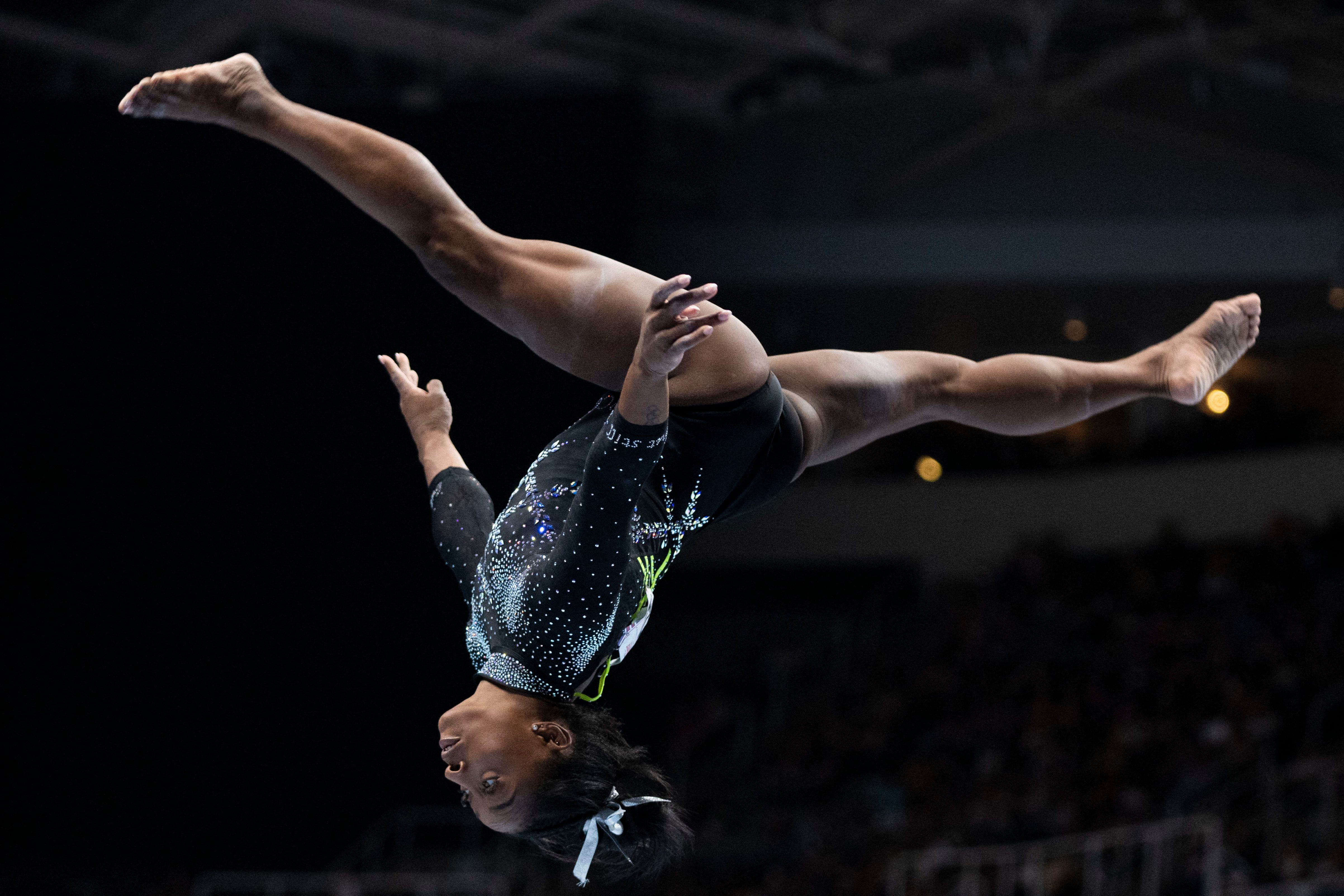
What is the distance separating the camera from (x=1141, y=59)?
12.5 meters

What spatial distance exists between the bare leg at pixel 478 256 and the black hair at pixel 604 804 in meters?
0.68

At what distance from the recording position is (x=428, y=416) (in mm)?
3441

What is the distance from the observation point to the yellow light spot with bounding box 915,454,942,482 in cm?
1645

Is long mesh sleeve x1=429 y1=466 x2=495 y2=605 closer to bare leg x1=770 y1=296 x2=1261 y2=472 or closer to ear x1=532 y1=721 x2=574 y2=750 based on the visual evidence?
ear x1=532 y1=721 x2=574 y2=750

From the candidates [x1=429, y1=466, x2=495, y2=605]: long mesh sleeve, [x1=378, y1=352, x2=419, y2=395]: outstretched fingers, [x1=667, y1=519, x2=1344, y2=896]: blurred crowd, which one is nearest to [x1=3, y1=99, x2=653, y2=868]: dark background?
[x1=667, y1=519, x2=1344, y2=896]: blurred crowd

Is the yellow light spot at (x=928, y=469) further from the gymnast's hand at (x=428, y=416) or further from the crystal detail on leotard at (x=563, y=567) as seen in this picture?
the crystal detail on leotard at (x=563, y=567)

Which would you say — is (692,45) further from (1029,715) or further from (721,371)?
(721,371)

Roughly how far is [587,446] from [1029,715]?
9146 millimetres

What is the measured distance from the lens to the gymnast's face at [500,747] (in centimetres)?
270

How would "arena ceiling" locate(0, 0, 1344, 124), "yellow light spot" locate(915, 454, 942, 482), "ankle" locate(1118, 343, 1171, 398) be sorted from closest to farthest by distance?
"ankle" locate(1118, 343, 1171, 398)
"arena ceiling" locate(0, 0, 1344, 124)
"yellow light spot" locate(915, 454, 942, 482)

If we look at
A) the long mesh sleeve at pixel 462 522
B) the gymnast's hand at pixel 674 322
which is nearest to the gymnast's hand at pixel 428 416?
the long mesh sleeve at pixel 462 522

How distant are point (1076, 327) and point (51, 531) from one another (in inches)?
395

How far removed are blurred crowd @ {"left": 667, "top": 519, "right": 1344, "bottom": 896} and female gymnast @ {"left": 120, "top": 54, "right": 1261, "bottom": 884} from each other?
5.30 metres

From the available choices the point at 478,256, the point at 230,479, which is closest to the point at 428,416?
the point at 478,256
